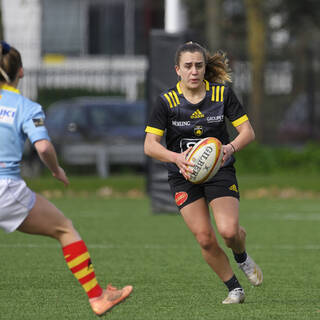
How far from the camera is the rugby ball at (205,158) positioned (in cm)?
742

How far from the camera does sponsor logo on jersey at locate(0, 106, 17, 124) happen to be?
6.35m

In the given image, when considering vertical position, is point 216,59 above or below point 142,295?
above

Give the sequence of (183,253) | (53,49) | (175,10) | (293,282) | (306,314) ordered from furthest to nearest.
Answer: (53,49) → (175,10) → (183,253) → (293,282) → (306,314)

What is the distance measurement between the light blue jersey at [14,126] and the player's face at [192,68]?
1.61 m

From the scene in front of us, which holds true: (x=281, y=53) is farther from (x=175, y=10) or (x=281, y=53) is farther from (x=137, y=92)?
(x=175, y=10)

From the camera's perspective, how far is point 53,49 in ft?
119

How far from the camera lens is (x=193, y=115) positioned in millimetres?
7711

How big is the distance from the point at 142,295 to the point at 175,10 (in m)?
12.1

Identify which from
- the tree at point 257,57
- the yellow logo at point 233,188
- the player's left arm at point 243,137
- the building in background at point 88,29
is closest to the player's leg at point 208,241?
the yellow logo at point 233,188

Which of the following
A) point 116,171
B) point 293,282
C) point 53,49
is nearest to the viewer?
point 293,282

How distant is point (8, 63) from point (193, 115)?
175cm

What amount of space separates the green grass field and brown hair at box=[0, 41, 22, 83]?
170 centimetres

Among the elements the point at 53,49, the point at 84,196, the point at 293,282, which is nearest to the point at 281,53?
the point at 84,196

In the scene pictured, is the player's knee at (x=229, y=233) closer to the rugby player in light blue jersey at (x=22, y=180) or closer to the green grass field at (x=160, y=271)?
the green grass field at (x=160, y=271)
